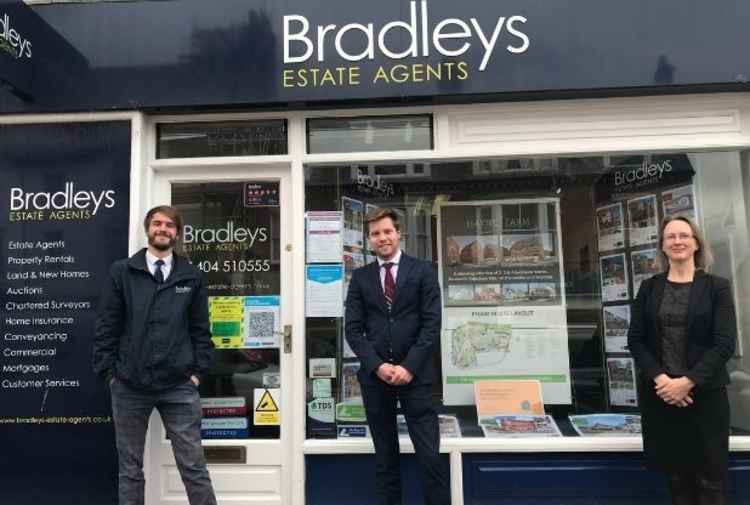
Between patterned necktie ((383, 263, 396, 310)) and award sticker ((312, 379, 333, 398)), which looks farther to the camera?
award sticker ((312, 379, 333, 398))

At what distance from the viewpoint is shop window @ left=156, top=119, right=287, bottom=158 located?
4.03m

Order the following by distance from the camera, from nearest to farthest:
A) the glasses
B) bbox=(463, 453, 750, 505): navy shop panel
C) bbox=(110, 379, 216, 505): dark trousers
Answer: the glasses, bbox=(110, 379, 216, 505): dark trousers, bbox=(463, 453, 750, 505): navy shop panel

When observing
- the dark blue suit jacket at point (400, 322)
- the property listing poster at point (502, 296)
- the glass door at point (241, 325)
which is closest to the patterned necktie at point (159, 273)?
the glass door at point (241, 325)

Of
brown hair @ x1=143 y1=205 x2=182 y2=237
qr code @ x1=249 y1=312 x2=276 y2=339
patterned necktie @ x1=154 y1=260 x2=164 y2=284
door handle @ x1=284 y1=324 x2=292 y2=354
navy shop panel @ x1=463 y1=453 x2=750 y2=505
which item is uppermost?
brown hair @ x1=143 y1=205 x2=182 y2=237

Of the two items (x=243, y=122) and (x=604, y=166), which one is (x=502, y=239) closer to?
(x=604, y=166)

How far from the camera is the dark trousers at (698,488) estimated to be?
9.89 ft

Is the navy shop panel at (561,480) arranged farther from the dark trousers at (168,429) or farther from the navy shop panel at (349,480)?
the dark trousers at (168,429)

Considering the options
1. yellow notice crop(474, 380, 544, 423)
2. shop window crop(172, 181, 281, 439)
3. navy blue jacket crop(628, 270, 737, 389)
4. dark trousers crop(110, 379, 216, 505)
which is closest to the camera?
navy blue jacket crop(628, 270, 737, 389)

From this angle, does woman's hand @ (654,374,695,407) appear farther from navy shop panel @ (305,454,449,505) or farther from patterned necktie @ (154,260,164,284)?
patterned necktie @ (154,260,164,284)

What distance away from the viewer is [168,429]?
3.35 m

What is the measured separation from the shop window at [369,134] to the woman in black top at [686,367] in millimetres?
1647

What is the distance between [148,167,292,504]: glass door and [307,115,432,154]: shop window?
347 millimetres

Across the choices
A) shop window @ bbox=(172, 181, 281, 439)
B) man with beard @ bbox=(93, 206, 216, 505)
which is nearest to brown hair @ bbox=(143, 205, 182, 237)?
man with beard @ bbox=(93, 206, 216, 505)

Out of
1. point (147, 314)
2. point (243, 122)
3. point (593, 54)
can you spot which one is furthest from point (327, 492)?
point (593, 54)
